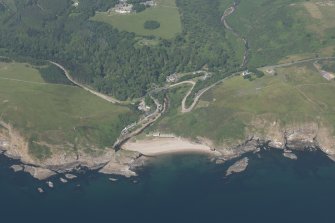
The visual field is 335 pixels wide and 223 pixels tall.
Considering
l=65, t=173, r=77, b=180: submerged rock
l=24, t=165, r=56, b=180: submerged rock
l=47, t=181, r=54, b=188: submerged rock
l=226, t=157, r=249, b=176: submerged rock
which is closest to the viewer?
l=47, t=181, r=54, b=188: submerged rock

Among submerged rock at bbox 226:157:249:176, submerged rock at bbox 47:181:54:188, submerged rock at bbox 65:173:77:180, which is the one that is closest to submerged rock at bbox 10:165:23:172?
submerged rock at bbox 47:181:54:188

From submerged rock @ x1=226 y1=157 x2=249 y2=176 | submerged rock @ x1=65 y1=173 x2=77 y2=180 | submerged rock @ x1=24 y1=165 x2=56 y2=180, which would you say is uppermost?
submerged rock @ x1=24 y1=165 x2=56 y2=180

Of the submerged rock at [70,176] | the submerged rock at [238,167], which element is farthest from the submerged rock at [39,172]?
the submerged rock at [238,167]

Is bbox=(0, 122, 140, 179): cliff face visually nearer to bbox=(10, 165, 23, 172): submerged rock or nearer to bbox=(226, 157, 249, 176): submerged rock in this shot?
bbox=(10, 165, 23, 172): submerged rock

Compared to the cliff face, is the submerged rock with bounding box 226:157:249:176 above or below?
below

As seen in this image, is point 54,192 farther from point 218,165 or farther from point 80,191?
point 218,165

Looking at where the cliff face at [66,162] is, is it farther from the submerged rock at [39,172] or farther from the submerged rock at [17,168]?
the submerged rock at [17,168]

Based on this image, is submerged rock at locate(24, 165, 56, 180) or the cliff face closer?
submerged rock at locate(24, 165, 56, 180)

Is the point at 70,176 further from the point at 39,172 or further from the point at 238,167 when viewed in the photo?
the point at 238,167

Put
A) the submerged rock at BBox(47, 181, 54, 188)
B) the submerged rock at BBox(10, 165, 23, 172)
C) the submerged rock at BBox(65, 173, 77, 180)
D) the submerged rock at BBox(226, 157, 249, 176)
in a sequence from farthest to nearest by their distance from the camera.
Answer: the submerged rock at BBox(226, 157, 249, 176) < the submerged rock at BBox(10, 165, 23, 172) < the submerged rock at BBox(65, 173, 77, 180) < the submerged rock at BBox(47, 181, 54, 188)

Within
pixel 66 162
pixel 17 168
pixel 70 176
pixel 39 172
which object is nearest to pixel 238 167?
pixel 70 176
